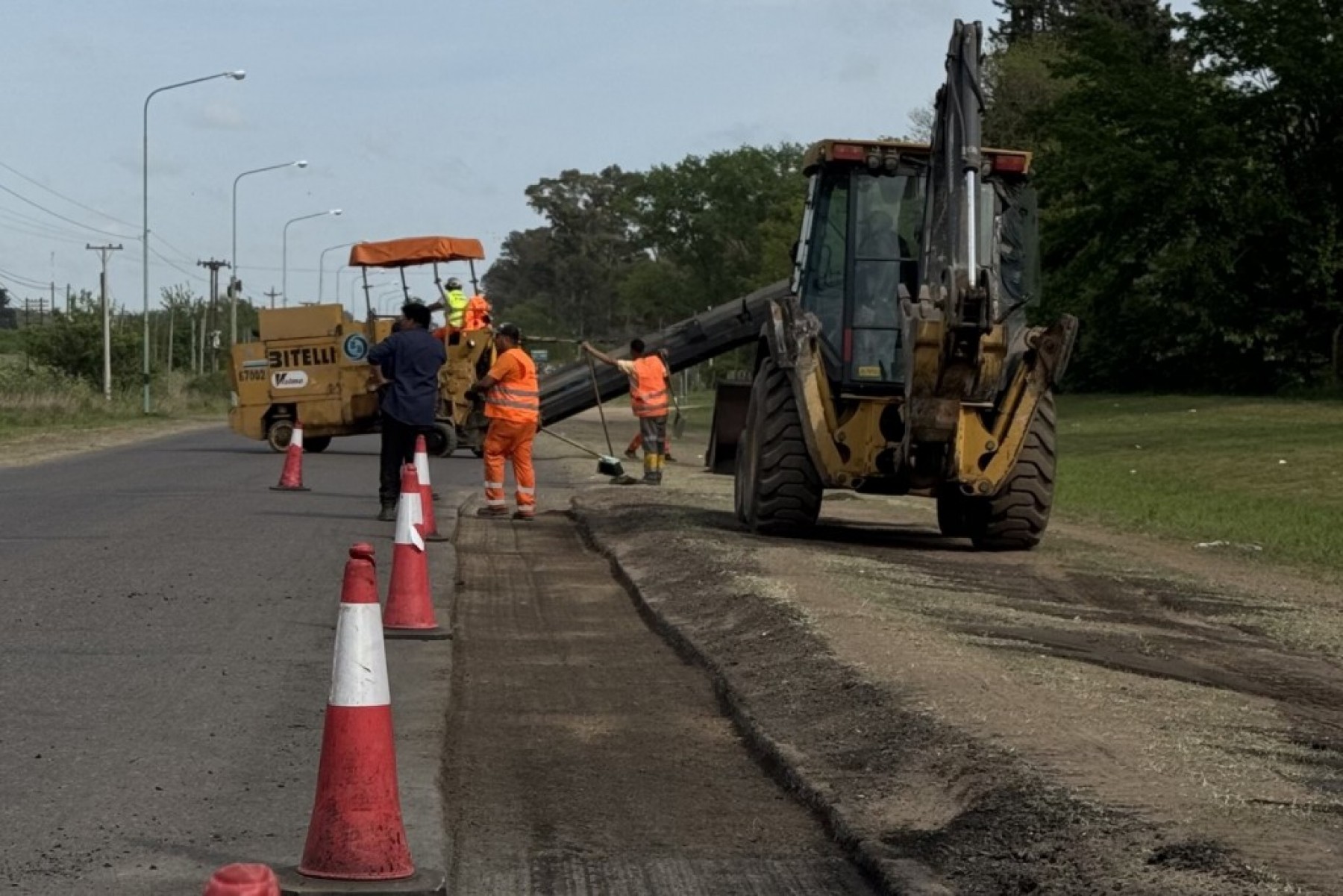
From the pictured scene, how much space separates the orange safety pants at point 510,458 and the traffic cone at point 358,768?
496 inches

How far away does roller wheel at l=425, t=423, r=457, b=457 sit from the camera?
31.6m

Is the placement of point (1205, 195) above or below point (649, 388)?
above

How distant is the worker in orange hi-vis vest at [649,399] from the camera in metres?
25.7

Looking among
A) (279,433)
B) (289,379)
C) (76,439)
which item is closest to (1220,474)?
(289,379)

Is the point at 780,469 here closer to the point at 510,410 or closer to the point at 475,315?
the point at 510,410

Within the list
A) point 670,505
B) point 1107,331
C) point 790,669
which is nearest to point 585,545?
point 670,505

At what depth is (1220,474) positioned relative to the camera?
90.6 ft

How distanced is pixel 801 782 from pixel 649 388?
2021cm

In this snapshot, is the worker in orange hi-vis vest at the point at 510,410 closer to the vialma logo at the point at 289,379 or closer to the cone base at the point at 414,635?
the cone base at the point at 414,635

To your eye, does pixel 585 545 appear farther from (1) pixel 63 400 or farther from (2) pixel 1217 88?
(1) pixel 63 400

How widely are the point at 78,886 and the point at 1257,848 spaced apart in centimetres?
321

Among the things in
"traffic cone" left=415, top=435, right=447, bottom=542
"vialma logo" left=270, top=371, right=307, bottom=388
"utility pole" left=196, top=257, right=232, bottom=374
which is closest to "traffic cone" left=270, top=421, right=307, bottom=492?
"traffic cone" left=415, top=435, right=447, bottom=542

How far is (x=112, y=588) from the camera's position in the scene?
490 inches

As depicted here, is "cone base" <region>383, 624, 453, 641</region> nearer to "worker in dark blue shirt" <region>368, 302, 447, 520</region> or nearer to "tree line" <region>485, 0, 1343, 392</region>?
"worker in dark blue shirt" <region>368, 302, 447, 520</region>
